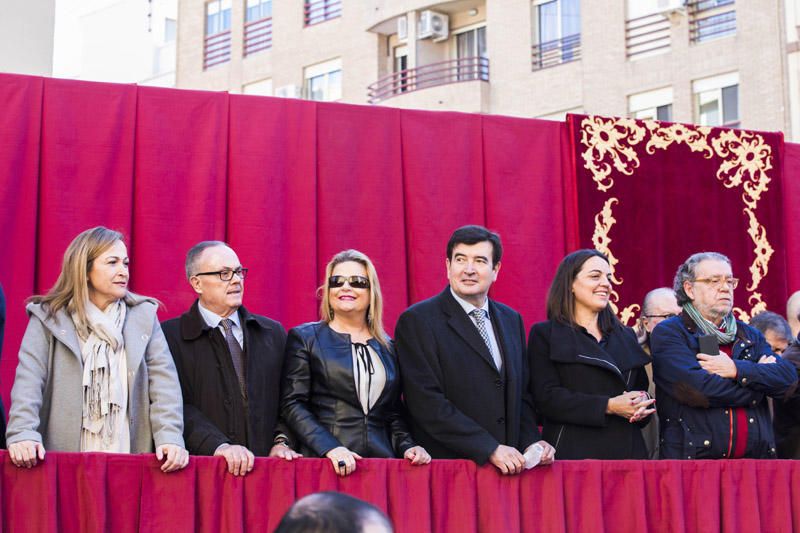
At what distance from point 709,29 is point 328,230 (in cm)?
971

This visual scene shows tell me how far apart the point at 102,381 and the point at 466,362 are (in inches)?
50.6

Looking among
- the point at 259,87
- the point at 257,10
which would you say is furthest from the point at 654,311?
the point at 257,10

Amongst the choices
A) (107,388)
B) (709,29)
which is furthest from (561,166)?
(709,29)

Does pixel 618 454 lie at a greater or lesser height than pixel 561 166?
lesser

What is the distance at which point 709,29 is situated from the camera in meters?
14.4

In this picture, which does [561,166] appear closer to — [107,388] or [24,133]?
[24,133]

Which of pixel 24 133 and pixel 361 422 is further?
pixel 24 133

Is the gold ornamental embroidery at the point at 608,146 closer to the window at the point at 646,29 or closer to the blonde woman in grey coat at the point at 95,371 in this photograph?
the blonde woman in grey coat at the point at 95,371

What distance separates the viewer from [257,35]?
20.3 metres

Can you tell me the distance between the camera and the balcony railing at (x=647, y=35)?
1476 centimetres

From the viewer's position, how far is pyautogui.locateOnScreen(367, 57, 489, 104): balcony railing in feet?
54.6

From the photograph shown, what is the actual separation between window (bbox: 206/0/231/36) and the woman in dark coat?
17.2 metres

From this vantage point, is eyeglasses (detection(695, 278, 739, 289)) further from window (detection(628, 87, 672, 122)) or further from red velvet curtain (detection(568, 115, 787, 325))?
window (detection(628, 87, 672, 122))

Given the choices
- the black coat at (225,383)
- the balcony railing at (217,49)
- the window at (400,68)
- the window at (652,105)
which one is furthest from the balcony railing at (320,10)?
the black coat at (225,383)
